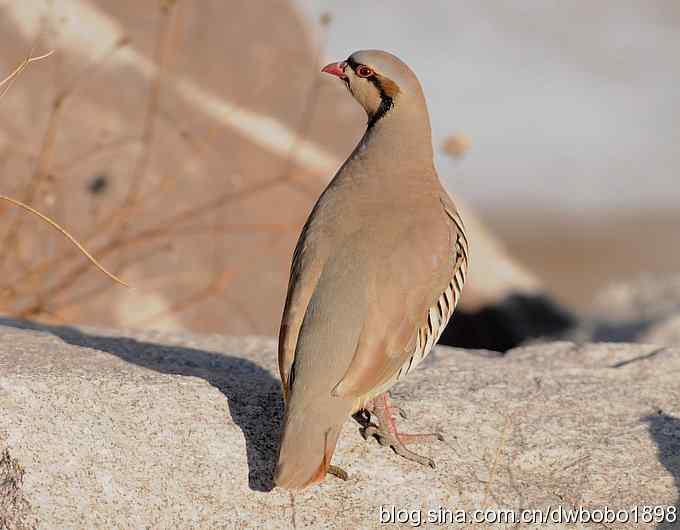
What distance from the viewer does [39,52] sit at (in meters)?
7.88

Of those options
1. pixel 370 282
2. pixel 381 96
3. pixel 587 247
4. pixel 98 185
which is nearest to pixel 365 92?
pixel 381 96

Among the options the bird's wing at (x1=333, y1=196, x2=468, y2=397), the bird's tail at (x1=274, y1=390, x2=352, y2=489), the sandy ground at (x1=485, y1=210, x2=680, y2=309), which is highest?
the sandy ground at (x1=485, y1=210, x2=680, y2=309)

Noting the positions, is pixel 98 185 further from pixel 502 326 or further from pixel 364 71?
pixel 364 71

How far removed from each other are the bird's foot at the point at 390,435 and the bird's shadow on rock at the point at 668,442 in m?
0.77

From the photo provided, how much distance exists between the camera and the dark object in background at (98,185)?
24.6ft

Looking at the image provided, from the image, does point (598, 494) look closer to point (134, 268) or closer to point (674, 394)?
point (674, 394)

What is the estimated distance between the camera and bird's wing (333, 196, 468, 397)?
3301 millimetres

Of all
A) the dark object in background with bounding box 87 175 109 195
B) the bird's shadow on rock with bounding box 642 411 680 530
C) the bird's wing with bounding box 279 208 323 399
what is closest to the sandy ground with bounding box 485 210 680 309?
the dark object in background with bounding box 87 175 109 195

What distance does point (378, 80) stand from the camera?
3883 mm

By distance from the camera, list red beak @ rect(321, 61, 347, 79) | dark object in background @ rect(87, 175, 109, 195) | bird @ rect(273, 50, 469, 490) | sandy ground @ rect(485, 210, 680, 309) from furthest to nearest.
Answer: sandy ground @ rect(485, 210, 680, 309), dark object in background @ rect(87, 175, 109, 195), red beak @ rect(321, 61, 347, 79), bird @ rect(273, 50, 469, 490)

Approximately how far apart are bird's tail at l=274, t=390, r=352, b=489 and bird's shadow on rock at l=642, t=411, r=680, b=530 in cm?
108

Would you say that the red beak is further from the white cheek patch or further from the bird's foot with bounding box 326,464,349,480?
the bird's foot with bounding box 326,464,349,480

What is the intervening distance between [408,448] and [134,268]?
386 cm

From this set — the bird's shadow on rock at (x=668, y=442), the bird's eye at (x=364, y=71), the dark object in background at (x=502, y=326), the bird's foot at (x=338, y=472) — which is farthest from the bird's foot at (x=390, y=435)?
the dark object in background at (x=502, y=326)
